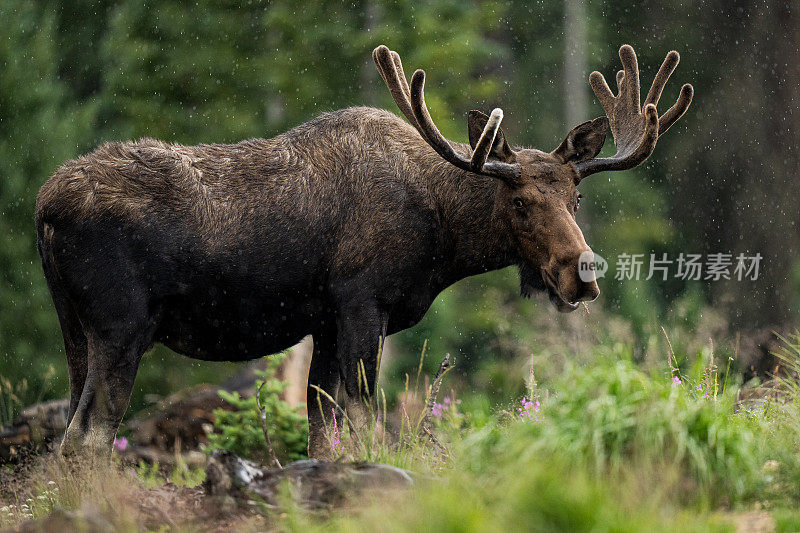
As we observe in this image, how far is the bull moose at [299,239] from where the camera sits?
18.9ft

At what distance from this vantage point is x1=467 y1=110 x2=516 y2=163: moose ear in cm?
601

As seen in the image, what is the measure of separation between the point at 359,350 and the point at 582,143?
1.92 metres

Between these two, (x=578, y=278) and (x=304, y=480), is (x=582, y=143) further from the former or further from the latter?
(x=304, y=480)

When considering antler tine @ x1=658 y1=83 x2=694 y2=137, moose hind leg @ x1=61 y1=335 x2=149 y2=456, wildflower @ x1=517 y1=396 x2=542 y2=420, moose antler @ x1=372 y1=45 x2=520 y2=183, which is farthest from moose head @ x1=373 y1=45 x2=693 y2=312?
moose hind leg @ x1=61 y1=335 x2=149 y2=456

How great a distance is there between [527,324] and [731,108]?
4720 millimetres

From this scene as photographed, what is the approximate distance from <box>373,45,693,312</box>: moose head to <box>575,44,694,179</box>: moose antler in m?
0.01

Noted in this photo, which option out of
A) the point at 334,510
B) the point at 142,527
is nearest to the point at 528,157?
the point at 334,510

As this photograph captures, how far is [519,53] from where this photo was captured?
61.8 ft

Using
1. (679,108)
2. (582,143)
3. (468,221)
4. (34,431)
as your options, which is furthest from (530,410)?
(34,431)

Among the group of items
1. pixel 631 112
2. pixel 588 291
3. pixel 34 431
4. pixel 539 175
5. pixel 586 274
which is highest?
pixel 631 112

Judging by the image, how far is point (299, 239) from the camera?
6.08 metres

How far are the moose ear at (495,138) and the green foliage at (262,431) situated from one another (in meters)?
3.72

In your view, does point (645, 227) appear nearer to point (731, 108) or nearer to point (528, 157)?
point (731, 108)

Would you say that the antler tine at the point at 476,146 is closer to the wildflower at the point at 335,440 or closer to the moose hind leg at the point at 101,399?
the wildflower at the point at 335,440
